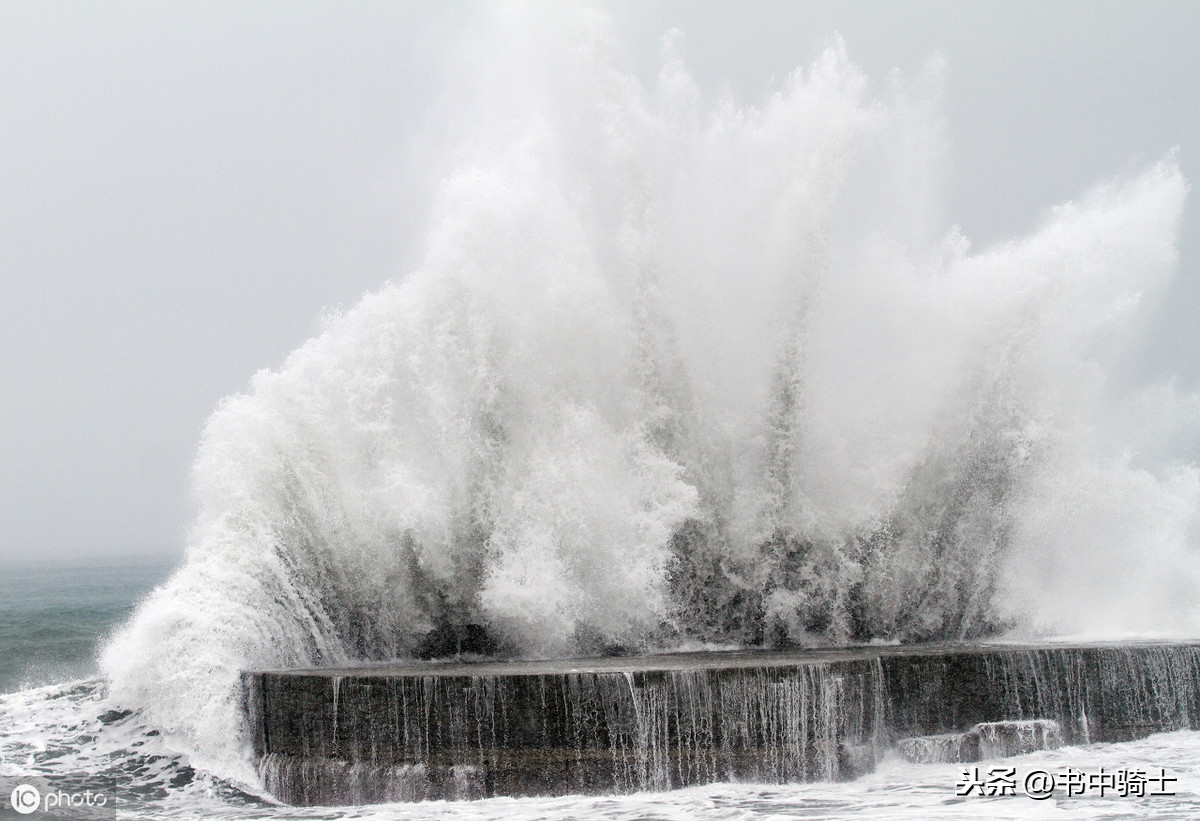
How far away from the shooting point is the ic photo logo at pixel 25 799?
8.15 metres

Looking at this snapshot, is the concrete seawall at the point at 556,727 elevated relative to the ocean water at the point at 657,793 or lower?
elevated

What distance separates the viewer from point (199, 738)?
924 centimetres

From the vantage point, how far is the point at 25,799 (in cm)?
838

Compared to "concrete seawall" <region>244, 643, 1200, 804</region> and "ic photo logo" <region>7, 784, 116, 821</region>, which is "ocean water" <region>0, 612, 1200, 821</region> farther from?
"concrete seawall" <region>244, 643, 1200, 804</region>

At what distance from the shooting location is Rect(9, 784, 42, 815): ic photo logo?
815 cm

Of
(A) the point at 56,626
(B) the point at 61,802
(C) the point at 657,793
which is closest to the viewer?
(C) the point at 657,793

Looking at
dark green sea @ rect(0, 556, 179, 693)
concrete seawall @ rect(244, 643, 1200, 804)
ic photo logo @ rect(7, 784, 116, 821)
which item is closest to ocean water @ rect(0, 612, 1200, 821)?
ic photo logo @ rect(7, 784, 116, 821)

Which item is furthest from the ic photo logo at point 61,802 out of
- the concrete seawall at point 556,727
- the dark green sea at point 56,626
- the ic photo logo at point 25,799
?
the dark green sea at point 56,626

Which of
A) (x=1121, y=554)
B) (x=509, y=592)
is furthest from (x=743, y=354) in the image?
(x=1121, y=554)

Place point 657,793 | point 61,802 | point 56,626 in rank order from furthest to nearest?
point 56,626, point 61,802, point 657,793

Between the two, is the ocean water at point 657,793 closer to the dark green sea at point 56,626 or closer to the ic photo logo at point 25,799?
the ic photo logo at point 25,799

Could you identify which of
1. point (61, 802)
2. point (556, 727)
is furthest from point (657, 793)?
point (61, 802)

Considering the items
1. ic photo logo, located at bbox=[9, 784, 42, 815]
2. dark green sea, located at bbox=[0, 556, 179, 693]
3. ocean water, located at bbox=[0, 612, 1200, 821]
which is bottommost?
dark green sea, located at bbox=[0, 556, 179, 693]

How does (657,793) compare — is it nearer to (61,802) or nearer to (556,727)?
(556,727)
